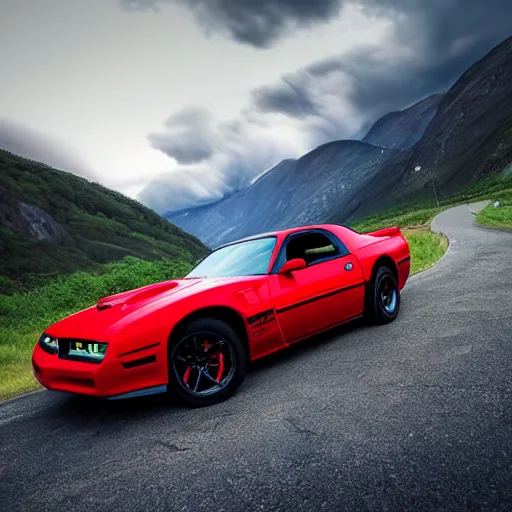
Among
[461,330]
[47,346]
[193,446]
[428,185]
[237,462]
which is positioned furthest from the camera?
[428,185]

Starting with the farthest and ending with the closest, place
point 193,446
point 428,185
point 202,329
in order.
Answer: point 428,185 → point 202,329 → point 193,446

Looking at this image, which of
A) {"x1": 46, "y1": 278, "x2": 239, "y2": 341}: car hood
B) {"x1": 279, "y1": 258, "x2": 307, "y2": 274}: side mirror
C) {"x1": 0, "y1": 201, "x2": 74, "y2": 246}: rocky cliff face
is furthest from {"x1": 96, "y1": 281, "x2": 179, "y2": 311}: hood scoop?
{"x1": 0, "y1": 201, "x2": 74, "y2": 246}: rocky cliff face

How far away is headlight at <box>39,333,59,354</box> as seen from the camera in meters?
3.59

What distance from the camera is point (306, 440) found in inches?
102

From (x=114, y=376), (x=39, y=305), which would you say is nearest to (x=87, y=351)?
(x=114, y=376)

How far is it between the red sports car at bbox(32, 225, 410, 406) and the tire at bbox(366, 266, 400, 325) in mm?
18

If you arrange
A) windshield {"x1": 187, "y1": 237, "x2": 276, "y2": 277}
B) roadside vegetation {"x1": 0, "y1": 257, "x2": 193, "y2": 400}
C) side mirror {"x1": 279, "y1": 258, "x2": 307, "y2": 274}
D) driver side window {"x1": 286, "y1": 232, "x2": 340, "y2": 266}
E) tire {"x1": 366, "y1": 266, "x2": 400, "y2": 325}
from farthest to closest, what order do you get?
roadside vegetation {"x1": 0, "y1": 257, "x2": 193, "y2": 400}, tire {"x1": 366, "y1": 266, "x2": 400, "y2": 325}, driver side window {"x1": 286, "y1": 232, "x2": 340, "y2": 266}, windshield {"x1": 187, "y1": 237, "x2": 276, "y2": 277}, side mirror {"x1": 279, "y1": 258, "x2": 307, "y2": 274}

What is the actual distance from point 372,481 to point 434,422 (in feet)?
2.36

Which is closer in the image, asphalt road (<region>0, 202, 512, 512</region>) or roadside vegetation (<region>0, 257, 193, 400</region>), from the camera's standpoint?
asphalt road (<region>0, 202, 512, 512</region>)

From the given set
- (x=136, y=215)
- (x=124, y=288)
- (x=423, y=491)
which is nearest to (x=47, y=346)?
(x=423, y=491)

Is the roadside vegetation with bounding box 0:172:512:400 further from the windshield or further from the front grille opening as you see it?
the windshield

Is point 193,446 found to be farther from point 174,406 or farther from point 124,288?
point 124,288

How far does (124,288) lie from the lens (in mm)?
16531

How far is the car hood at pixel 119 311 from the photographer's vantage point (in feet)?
10.9
